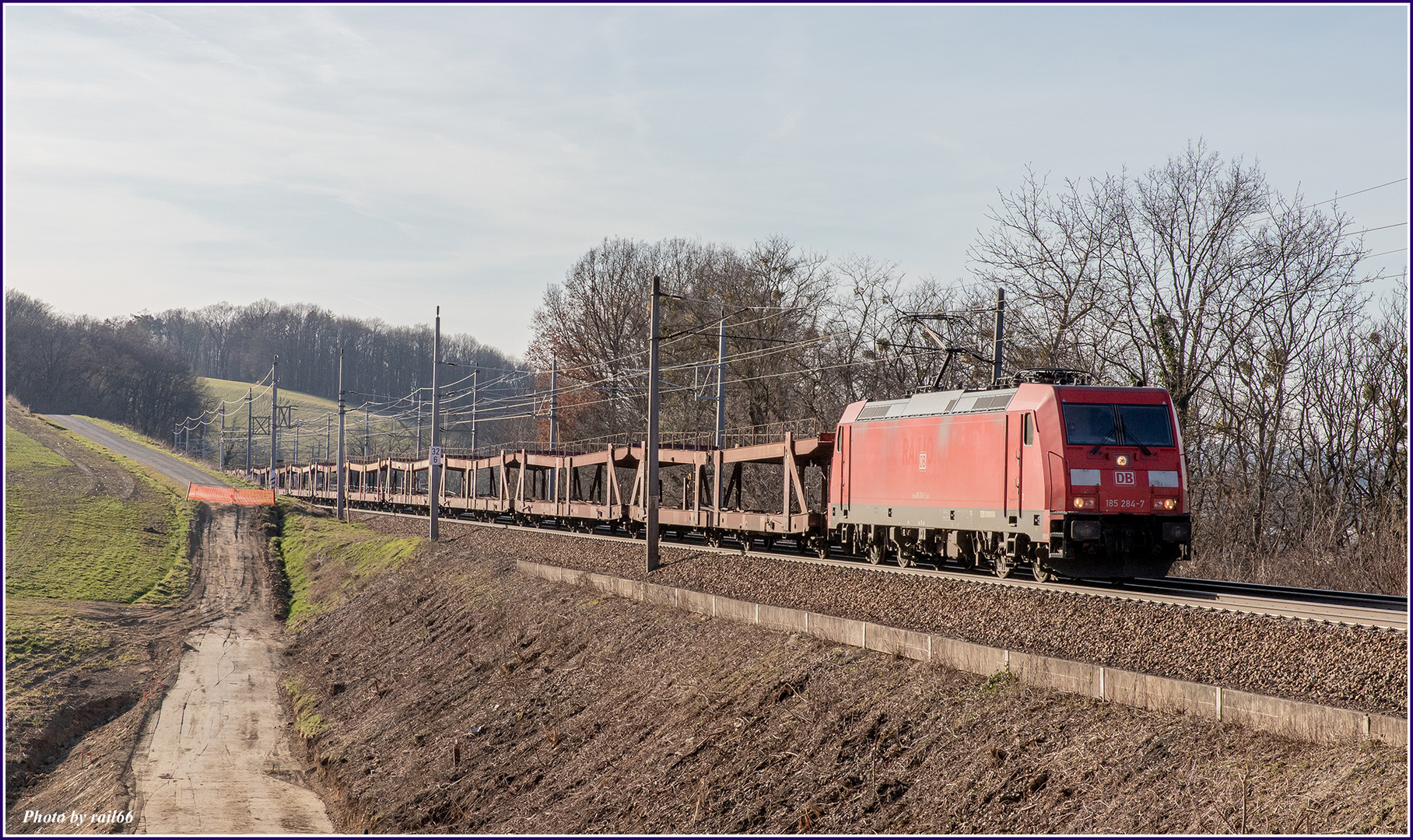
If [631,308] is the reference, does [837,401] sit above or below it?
below

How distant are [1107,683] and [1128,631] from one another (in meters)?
2.48

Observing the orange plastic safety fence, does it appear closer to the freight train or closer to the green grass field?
the green grass field

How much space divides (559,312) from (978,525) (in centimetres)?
5015

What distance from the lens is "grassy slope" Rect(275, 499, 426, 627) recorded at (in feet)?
120

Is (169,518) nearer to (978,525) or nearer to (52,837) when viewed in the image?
(52,837)

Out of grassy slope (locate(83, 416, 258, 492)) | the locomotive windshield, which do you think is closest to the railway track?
the locomotive windshield

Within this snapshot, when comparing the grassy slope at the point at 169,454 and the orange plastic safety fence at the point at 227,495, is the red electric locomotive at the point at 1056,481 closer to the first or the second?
the orange plastic safety fence at the point at 227,495

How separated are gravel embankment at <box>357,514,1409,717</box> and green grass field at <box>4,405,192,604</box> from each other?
2756 centimetres

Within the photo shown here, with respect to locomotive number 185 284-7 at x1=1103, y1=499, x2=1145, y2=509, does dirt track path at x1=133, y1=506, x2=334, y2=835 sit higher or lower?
lower

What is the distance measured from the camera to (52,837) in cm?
1587

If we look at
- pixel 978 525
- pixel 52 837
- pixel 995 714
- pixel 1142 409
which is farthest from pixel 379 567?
pixel 995 714

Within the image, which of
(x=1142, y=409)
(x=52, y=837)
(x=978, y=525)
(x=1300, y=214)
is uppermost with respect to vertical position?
(x=1300, y=214)

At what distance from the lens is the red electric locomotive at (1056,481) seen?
54.4 ft

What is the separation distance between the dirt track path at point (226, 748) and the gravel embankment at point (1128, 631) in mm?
8356
